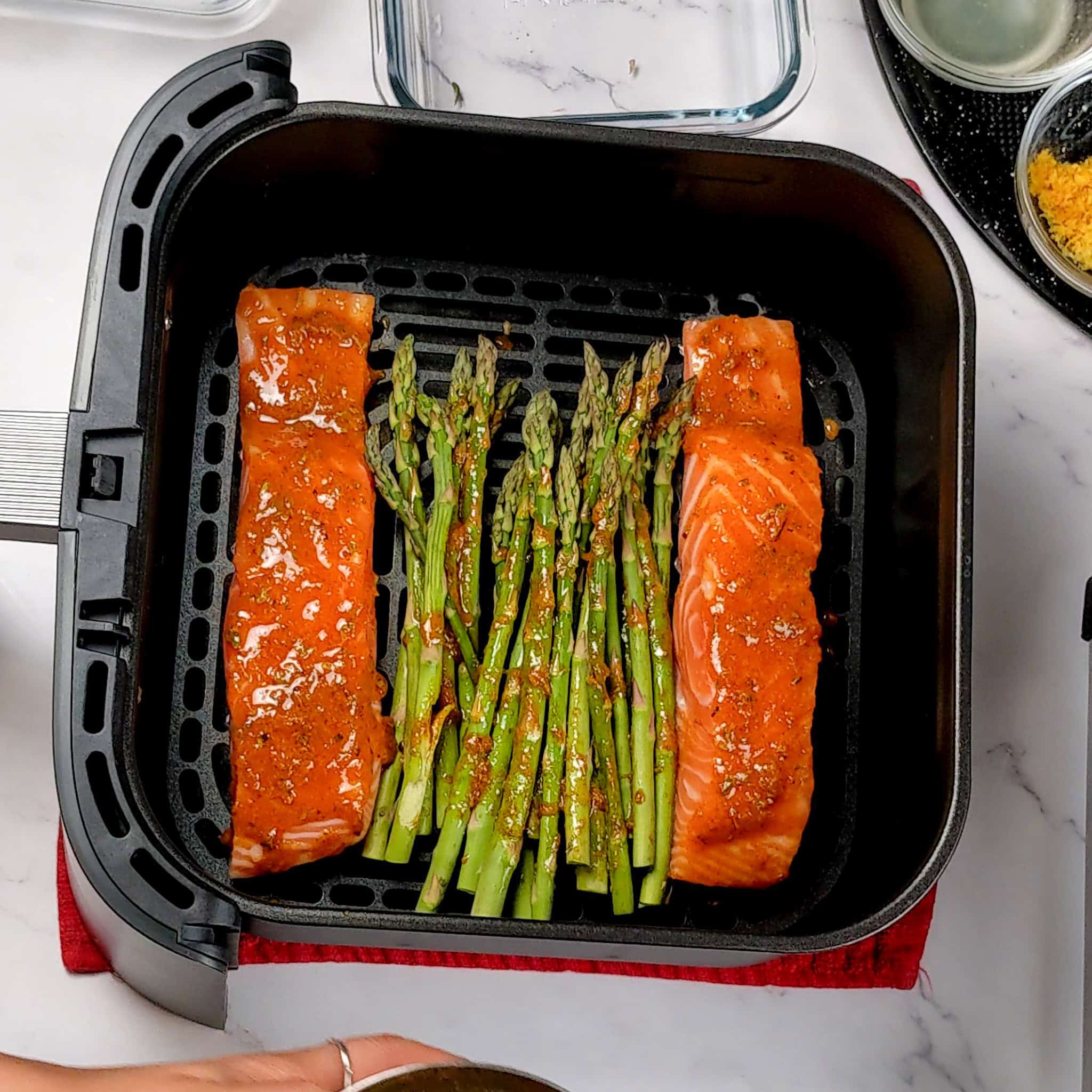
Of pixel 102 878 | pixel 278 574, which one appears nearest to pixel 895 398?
pixel 278 574

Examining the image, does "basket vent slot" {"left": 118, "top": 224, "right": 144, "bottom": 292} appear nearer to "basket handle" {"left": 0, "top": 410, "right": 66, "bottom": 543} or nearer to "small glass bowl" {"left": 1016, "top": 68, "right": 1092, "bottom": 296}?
"basket handle" {"left": 0, "top": 410, "right": 66, "bottom": 543}

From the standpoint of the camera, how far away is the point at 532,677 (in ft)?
5.16

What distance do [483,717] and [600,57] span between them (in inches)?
38.8

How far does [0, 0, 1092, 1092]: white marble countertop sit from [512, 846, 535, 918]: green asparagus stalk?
0.15m

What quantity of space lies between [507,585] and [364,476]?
0.24 metres

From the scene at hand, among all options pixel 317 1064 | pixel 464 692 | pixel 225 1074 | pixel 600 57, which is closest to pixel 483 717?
pixel 464 692

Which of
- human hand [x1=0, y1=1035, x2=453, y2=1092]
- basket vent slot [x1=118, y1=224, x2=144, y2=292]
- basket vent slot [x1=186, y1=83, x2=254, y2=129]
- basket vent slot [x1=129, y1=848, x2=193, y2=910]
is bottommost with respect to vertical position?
human hand [x1=0, y1=1035, x2=453, y2=1092]

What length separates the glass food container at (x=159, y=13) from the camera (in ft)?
5.84

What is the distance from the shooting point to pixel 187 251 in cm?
153

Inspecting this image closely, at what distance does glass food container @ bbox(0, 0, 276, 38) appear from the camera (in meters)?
1.78

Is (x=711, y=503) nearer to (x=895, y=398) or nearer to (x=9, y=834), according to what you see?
(x=895, y=398)

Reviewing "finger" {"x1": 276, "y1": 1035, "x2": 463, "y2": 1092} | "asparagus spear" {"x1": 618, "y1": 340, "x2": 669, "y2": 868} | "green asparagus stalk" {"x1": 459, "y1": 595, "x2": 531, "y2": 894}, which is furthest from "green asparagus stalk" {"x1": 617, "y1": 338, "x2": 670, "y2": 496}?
"finger" {"x1": 276, "y1": 1035, "x2": 463, "y2": 1092}

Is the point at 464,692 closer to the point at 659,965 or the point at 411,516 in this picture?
the point at 411,516

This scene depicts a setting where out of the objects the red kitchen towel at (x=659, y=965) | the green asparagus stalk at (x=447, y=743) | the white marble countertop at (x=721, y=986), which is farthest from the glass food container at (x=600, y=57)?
the red kitchen towel at (x=659, y=965)
